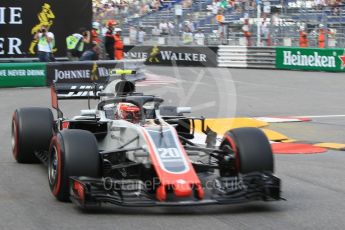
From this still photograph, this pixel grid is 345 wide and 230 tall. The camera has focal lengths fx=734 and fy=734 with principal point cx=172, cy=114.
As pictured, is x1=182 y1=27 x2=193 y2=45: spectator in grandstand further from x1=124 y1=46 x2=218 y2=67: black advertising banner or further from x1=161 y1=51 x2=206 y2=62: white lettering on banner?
x1=161 y1=51 x2=206 y2=62: white lettering on banner

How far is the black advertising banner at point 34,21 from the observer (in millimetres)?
23562

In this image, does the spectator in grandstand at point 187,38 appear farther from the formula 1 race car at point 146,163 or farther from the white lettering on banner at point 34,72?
the formula 1 race car at point 146,163

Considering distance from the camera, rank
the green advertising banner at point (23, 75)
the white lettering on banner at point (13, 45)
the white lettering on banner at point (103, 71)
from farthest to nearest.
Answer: the white lettering on banner at point (13, 45)
the white lettering on banner at point (103, 71)
the green advertising banner at point (23, 75)

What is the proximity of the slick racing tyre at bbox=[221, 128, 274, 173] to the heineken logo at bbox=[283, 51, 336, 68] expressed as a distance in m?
21.0

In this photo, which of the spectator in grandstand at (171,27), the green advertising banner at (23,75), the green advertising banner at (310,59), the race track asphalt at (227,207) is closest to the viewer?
the race track asphalt at (227,207)

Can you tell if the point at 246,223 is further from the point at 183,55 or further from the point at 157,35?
the point at 157,35

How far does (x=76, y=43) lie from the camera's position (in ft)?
78.1

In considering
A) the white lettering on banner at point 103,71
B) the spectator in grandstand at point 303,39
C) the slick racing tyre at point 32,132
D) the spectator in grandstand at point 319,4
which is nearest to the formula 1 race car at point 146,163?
the slick racing tyre at point 32,132

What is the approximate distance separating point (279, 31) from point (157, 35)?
695 centimetres

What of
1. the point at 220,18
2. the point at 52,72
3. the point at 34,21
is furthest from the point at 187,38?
the point at 52,72

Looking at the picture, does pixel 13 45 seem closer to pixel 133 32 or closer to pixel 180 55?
pixel 180 55

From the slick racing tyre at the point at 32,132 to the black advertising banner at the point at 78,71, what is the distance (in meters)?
11.4

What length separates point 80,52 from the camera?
24031mm

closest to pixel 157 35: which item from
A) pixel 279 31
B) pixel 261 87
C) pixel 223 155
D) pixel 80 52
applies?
pixel 279 31
